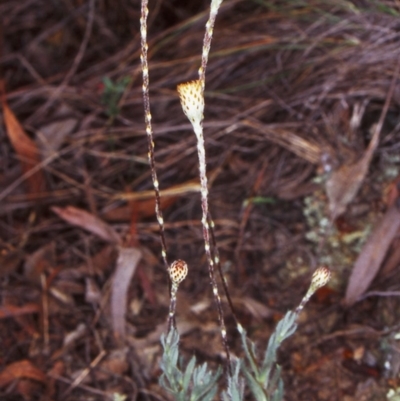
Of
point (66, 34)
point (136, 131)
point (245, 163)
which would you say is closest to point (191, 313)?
point (245, 163)

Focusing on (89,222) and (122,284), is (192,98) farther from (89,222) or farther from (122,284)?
(89,222)

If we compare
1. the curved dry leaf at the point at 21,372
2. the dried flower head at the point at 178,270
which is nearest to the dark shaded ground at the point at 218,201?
the curved dry leaf at the point at 21,372

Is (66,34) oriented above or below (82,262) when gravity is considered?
above

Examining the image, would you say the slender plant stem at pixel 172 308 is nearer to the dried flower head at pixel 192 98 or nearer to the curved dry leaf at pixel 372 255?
the dried flower head at pixel 192 98

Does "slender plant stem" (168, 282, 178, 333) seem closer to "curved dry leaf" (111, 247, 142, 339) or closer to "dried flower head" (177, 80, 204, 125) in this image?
"dried flower head" (177, 80, 204, 125)

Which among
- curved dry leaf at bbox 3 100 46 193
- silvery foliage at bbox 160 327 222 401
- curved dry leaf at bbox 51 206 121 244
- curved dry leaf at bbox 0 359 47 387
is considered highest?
silvery foliage at bbox 160 327 222 401

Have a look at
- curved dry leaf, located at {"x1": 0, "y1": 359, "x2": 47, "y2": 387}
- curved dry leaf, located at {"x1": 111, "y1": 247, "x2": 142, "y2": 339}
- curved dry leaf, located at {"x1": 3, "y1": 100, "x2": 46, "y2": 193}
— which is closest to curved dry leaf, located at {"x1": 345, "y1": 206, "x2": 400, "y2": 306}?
curved dry leaf, located at {"x1": 111, "y1": 247, "x2": 142, "y2": 339}

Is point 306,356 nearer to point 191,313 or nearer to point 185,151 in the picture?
point 191,313
